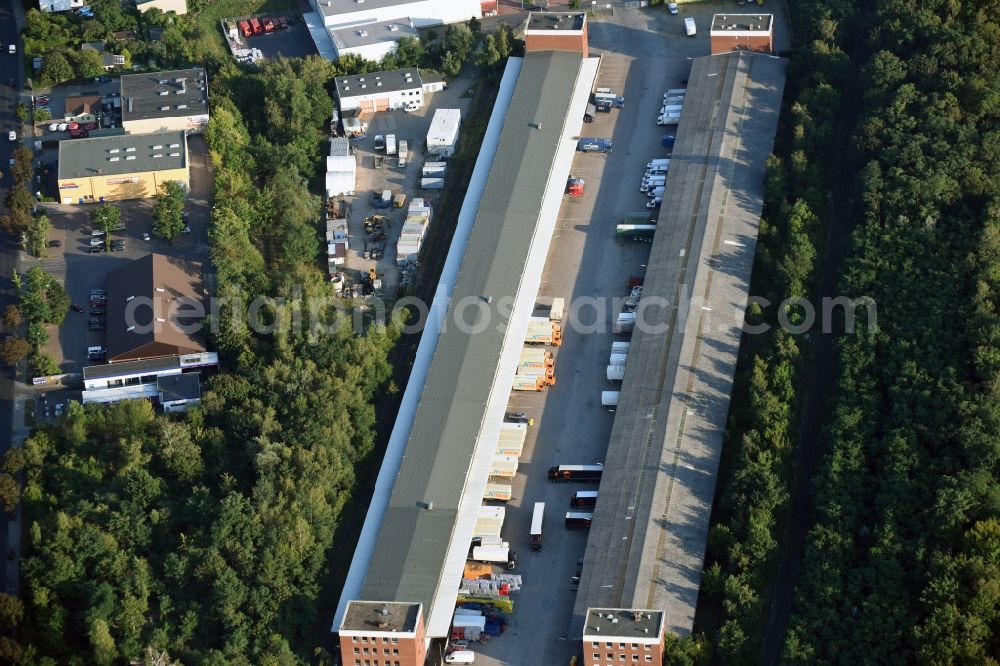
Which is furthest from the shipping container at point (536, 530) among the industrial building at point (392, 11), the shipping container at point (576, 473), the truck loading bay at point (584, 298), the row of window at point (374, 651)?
the industrial building at point (392, 11)

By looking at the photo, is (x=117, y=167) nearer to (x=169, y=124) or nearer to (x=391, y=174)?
(x=169, y=124)

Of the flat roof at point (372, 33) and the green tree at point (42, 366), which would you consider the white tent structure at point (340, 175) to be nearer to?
the flat roof at point (372, 33)

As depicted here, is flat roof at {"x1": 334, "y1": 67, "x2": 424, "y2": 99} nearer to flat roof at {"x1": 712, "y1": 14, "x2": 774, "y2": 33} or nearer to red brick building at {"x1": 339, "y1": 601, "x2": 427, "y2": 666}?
A: flat roof at {"x1": 712, "y1": 14, "x2": 774, "y2": 33}

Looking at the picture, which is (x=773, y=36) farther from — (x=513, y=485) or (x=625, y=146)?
(x=513, y=485)

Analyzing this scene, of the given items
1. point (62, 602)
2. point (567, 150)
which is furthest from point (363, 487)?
point (567, 150)

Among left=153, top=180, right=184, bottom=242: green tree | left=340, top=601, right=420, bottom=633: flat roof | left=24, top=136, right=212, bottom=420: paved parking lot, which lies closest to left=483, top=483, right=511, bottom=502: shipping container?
left=340, top=601, right=420, bottom=633: flat roof

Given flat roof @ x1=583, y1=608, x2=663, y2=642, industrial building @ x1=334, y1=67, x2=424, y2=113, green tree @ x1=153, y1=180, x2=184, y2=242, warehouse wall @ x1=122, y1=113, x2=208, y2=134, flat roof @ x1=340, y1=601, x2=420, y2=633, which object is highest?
industrial building @ x1=334, y1=67, x2=424, y2=113
